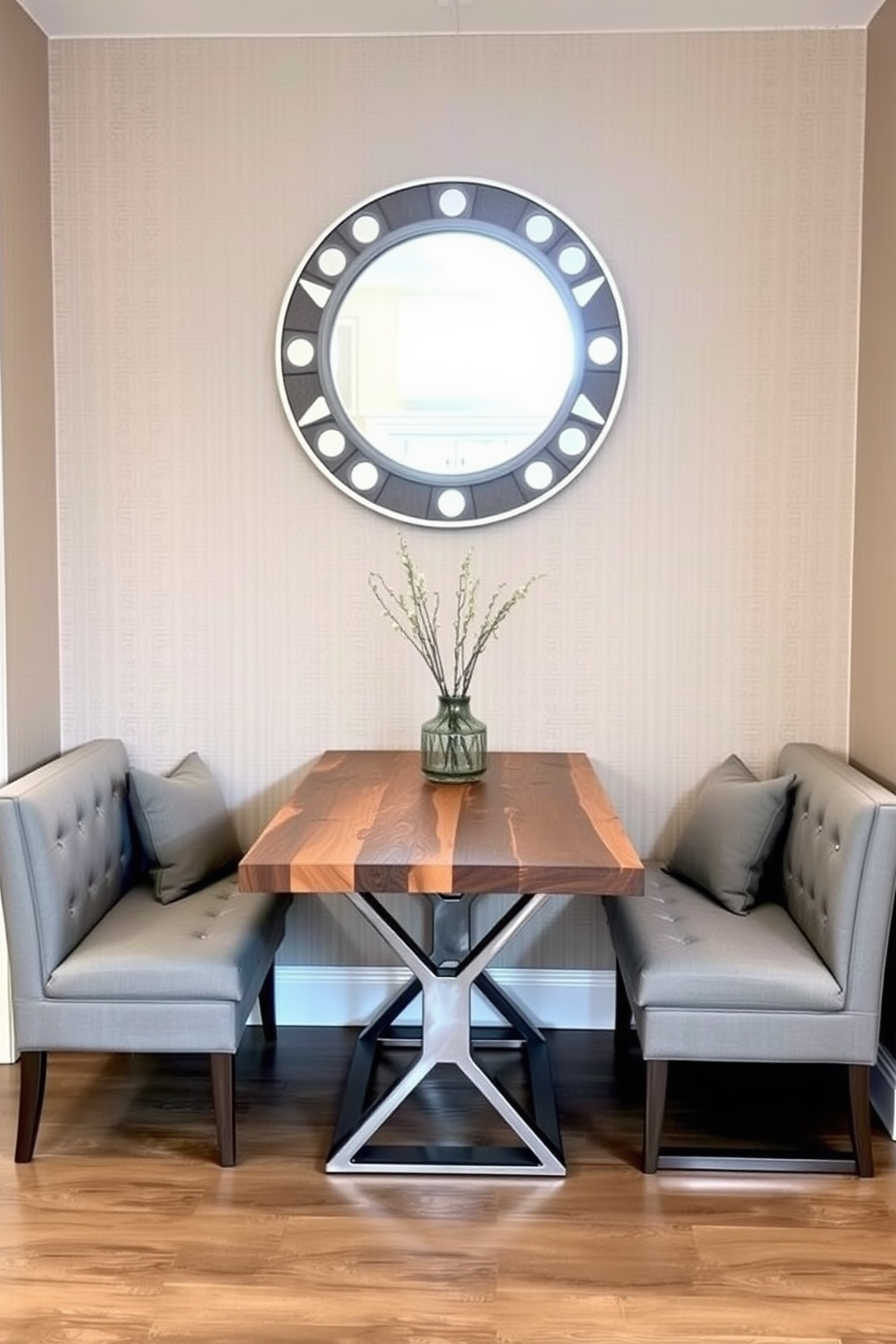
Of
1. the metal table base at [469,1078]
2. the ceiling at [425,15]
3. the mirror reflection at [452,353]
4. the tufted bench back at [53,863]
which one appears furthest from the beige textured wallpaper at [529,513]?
the metal table base at [469,1078]

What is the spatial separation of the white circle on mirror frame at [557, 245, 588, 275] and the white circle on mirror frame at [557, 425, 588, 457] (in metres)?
0.40

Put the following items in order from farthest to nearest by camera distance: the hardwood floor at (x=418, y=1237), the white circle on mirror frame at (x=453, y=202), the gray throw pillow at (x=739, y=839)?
the white circle on mirror frame at (x=453, y=202) → the gray throw pillow at (x=739, y=839) → the hardwood floor at (x=418, y=1237)

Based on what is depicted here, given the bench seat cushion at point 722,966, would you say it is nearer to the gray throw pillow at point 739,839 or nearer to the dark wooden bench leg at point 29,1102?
the gray throw pillow at point 739,839

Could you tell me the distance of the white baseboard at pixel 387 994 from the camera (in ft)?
10.9

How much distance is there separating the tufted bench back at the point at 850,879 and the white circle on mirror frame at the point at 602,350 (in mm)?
1235

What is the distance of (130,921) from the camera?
110 inches

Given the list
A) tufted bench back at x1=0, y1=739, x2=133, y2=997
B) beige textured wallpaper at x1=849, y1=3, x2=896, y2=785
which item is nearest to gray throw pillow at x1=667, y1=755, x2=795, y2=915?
beige textured wallpaper at x1=849, y1=3, x2=896, y2=785

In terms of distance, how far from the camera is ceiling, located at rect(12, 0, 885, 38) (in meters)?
2.96

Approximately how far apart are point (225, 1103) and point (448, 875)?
794mm

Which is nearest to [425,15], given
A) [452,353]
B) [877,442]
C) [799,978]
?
[452,353]

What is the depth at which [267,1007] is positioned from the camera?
326cm

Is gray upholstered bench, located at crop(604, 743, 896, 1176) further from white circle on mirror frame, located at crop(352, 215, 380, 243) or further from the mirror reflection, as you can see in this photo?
white circle on mirror frame, located at crop(352, 215, 380, 243)

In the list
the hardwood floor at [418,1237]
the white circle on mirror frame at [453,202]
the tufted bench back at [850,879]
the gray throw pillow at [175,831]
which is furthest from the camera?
the white circle on mirror frame at [453,202]

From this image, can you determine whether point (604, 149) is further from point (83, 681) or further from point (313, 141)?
point (83, 681)
